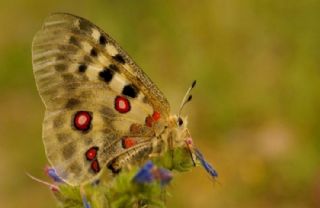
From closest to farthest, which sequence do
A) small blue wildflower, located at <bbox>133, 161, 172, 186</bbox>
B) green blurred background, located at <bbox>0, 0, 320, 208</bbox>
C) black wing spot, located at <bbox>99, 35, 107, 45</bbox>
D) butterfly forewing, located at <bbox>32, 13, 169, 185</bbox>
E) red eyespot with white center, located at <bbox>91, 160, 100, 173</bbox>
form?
small blue wildflower, located at <bbox>133, 161, 172, 186</bbox> < red eyespot with white center, located at <bbox>91, 160, 100, 173</bbox> < butterfly forewing, located at <bbox>32, 13, 169, 185</bbox> < black wing spot, located at <bbox>99, 35, 107, 45</bbox> < green blurred background, located at <bbox>0, 0, 320, 208</bbox>

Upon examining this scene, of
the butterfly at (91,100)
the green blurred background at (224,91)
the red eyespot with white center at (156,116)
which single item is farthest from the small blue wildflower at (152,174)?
the green blurred background at (224,91)

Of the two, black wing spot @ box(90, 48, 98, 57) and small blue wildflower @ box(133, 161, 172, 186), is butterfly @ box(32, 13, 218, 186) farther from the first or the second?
small blue wildflower @ box(133, 161, 172, 186)

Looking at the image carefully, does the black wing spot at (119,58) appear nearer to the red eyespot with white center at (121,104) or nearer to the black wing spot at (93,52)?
the black wing spot at (93,52)

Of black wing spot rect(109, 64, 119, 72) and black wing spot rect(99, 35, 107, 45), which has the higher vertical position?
black wing spot rect(99, 35, 107, 45)

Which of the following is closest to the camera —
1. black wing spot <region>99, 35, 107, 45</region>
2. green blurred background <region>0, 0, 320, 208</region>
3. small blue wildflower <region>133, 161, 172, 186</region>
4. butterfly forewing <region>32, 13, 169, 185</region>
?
small blue wildflower <region>133, 161, 172, 186</region>

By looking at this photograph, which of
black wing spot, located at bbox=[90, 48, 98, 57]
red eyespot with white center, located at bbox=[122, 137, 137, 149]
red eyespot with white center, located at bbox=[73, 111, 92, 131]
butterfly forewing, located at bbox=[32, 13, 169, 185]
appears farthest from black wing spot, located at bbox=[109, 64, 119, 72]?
red eyespot with white center, located at bbox=[122, 137, 137, 149]

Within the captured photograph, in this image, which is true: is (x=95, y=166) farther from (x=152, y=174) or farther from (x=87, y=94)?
(x=152, y=174)

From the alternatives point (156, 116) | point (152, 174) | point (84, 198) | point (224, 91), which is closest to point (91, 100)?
point (156, 116)
